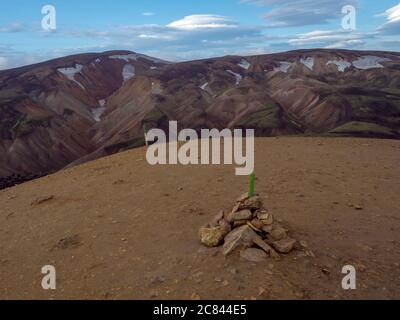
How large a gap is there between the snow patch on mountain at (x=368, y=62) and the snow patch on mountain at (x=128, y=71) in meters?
50.0

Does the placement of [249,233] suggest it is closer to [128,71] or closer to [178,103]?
[178,103]

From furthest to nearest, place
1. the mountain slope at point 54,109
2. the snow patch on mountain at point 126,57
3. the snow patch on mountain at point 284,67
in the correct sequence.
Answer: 1. the snow patch on mountain at point 126,57
2. the snow patch on mountain at point 284,67
3. the mountain slope at point 54,109

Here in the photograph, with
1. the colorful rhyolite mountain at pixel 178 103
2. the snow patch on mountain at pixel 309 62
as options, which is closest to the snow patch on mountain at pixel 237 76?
the colorful rhyolite mountain at pixel 178 103

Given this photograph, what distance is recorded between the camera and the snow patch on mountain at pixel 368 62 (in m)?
96.4

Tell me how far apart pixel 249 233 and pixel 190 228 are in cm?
172

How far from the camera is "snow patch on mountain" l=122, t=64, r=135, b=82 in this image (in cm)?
10038

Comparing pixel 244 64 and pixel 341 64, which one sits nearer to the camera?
pixel 341 64

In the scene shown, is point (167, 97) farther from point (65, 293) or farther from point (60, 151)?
point (65, 293)

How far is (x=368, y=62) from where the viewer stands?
324 feet

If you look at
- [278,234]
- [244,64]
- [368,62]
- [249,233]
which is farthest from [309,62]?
[249,233]

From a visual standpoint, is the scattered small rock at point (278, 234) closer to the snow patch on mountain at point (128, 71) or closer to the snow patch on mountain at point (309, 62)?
the snow patch on mountain at point (128, 71)

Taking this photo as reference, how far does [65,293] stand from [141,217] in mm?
2830

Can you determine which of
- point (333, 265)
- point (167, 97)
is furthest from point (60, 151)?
point (333, 265)

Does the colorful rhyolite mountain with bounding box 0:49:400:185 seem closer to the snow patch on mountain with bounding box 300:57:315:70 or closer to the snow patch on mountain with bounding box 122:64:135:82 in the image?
the snow patch on mountain with bounding box 300:57:315:70
